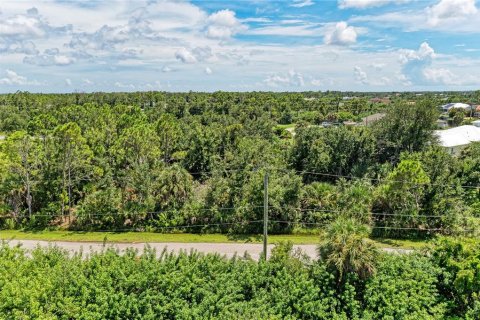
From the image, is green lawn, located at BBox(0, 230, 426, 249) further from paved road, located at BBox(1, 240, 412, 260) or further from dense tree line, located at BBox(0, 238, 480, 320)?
dense tree line, located at BBox(0, 238, 480, 320)

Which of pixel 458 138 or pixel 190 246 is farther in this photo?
pixel 458 138

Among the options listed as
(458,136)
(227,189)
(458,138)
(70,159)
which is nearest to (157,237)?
(227,189)

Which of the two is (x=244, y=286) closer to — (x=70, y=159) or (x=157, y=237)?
(x=157, y=237)

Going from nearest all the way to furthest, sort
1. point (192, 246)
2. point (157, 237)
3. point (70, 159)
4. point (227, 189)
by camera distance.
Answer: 1. point (192, 246)
2. point (157, 237)
3. point (227, 189)
4. point (70, 159)

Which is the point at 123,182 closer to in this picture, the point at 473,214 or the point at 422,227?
the point at 422,227

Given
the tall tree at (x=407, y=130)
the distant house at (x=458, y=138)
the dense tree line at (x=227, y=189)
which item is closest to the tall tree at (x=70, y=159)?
the dense tree line at (x=227, y=189)

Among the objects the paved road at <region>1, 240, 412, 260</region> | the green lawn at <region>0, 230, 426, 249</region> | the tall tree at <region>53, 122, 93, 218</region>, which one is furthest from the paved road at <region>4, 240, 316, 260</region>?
the tall tree at <region>53, 122, 93, 218</region>
